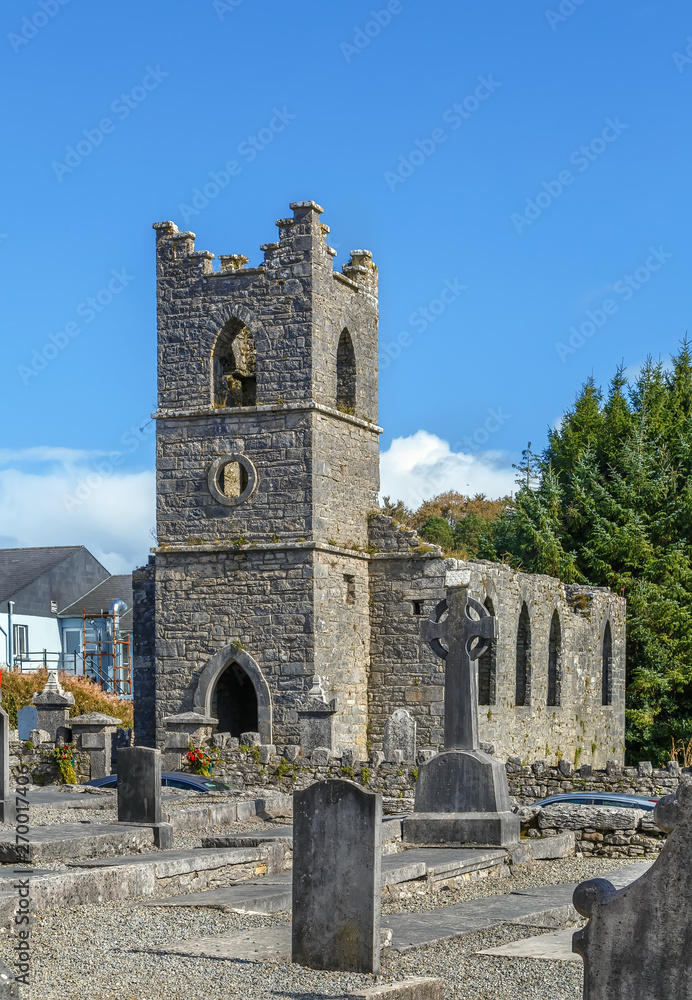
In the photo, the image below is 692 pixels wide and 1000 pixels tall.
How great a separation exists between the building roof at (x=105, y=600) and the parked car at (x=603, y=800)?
124ft

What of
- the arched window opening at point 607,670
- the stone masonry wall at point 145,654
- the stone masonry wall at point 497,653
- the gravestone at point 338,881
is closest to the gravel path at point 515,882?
the gravestone at point 338,881

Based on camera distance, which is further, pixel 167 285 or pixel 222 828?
pixel 167 285

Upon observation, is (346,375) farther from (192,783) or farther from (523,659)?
(192,783)

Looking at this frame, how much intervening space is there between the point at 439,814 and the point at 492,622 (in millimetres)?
2109

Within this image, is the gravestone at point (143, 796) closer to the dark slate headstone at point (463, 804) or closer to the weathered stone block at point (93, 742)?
the dark slate headstone at point (463, 804)

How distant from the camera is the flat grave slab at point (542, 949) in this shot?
7891 millimetres

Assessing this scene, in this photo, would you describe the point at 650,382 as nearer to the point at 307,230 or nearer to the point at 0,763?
the point at 307,230

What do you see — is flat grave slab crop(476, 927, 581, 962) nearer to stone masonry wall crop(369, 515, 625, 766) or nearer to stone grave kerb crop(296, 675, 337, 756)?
stone grave kerb crop(296, 675, 337, 756)

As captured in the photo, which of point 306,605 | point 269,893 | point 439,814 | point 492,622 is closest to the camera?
point 269,893

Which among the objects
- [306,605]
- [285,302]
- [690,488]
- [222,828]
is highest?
[285,302]

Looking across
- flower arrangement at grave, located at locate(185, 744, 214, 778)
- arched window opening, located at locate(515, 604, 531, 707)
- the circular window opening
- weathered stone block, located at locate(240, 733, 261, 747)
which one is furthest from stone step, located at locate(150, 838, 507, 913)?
arched window opening, located at locate(515, 604, 531, 707)

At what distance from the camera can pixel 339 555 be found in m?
24.9

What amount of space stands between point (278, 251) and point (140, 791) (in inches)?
535

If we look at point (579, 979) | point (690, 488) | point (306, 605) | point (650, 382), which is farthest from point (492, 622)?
point (650, 382)
